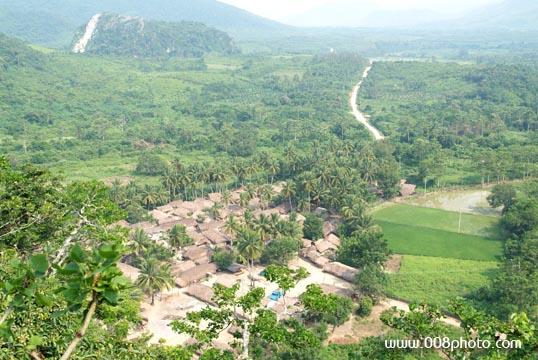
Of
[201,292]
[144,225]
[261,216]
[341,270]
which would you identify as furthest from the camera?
[144,225]

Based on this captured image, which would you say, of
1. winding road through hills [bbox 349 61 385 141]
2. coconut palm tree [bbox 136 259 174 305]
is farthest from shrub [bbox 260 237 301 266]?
winding road through hills [bbox 349 61 385 141]

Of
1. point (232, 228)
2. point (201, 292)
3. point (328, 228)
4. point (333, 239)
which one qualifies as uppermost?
point (232, 228)

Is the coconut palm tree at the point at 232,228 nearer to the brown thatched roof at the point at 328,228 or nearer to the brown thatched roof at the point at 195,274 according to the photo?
the brown thatched roof at the point at 195,274

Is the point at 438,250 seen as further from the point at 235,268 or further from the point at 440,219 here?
the point at 235,268

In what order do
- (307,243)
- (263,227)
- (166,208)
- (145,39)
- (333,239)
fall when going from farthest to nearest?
(145,39), (166,208), (333,239), (307,243), (263,227)

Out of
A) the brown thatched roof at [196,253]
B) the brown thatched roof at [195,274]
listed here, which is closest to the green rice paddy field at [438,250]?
the brown thatched roof at [195,274]

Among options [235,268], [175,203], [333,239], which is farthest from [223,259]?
[175,203]

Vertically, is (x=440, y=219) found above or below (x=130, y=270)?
above
